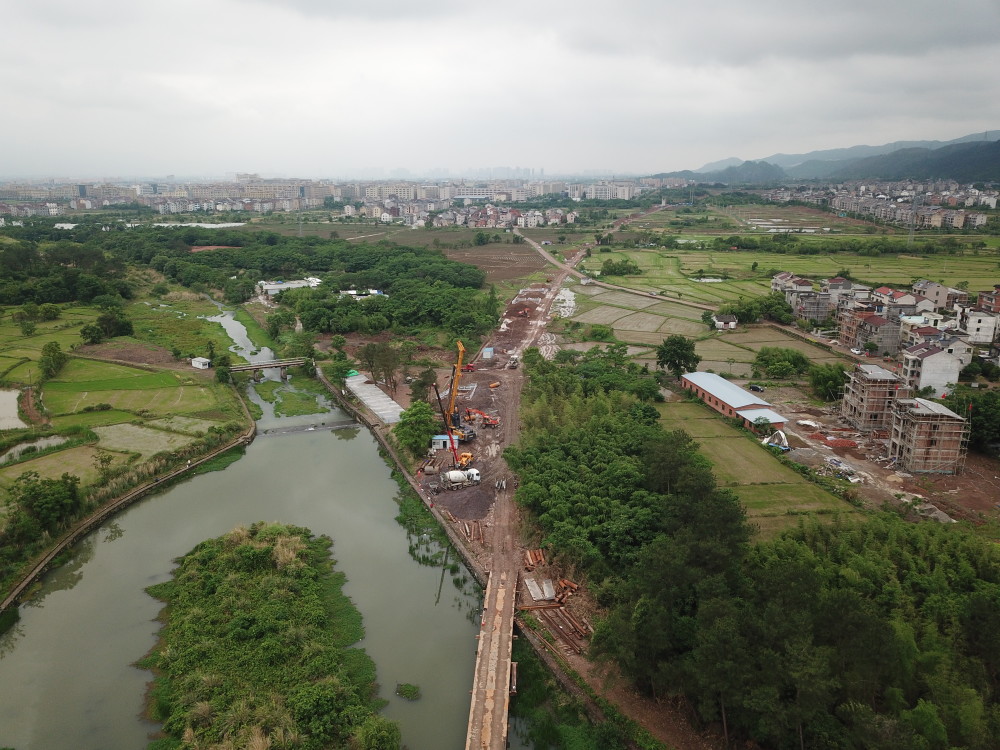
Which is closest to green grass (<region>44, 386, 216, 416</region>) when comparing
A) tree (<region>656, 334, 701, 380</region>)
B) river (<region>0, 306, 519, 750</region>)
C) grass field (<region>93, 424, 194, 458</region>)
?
grass field (<region>93, 424, 194, 458</region>)

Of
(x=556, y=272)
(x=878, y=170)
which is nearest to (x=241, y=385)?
(x=556, y=272)

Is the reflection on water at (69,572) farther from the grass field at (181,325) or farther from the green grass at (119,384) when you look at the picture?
the grass field at (181,325)

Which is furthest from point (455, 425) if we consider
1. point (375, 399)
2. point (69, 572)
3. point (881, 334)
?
point (881, 334)

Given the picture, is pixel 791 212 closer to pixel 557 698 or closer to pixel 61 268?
pixel 61 268

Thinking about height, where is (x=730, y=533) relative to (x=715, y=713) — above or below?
above

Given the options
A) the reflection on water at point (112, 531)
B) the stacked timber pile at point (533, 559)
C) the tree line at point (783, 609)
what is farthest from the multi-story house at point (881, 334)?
the reflection on water at point (112, 531)

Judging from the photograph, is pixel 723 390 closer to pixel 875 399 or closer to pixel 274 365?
pixel 875 399
